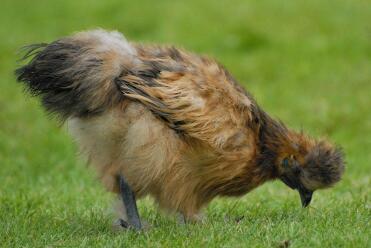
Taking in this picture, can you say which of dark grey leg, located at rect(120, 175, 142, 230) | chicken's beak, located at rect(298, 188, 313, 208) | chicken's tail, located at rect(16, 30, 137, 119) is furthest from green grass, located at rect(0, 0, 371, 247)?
chicken's tail, located at rect(16, 30, 137, 119)

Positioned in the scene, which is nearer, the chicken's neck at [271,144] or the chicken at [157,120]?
the chicken at [157,120]

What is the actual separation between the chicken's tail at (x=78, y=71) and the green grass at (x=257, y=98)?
3.68 ft

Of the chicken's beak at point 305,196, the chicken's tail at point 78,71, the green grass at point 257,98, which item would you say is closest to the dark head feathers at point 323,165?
the chicken's beak at point 305,196

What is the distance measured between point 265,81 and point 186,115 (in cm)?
925

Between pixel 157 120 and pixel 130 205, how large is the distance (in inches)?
36.6

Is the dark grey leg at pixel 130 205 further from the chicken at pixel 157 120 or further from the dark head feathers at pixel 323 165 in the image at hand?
the dark head feathers at pixel 323 165

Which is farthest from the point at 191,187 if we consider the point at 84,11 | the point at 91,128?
the point at 84,11

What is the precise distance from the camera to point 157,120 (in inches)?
273

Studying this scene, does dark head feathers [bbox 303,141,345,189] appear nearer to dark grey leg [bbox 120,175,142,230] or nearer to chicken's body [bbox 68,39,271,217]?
chicken's body [bbox 68,39,271,217]

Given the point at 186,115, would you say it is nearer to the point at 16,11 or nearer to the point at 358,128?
the point at 358,128

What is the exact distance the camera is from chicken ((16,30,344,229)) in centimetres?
691

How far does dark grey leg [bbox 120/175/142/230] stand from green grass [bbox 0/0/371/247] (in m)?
0.28

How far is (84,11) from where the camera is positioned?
1958cm

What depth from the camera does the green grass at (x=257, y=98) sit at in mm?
7008
